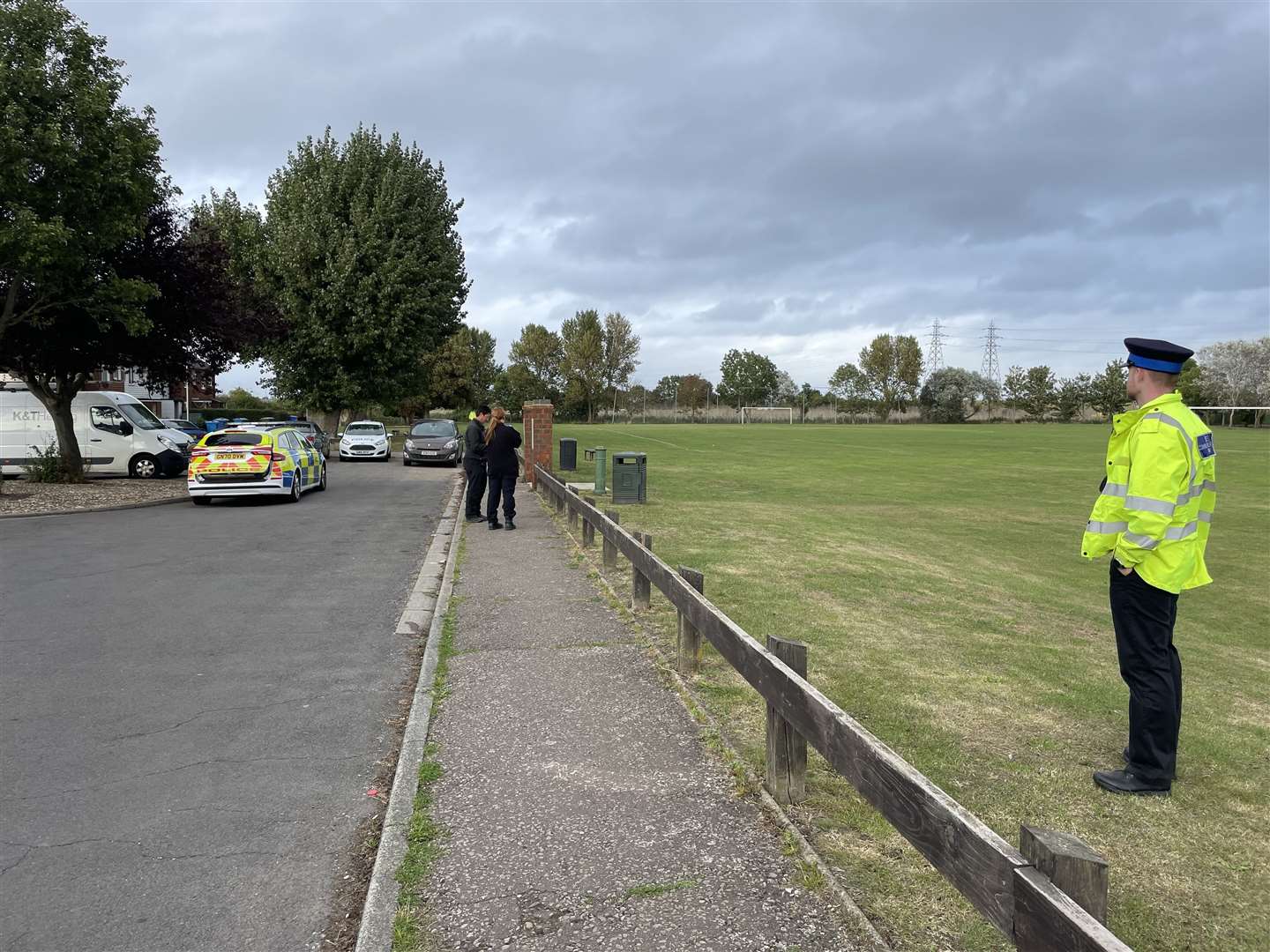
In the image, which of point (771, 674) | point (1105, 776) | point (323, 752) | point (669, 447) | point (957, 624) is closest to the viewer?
point (771, 674)

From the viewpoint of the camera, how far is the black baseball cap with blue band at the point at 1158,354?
151 inches

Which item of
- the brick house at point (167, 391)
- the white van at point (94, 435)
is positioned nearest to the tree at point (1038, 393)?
the brick house at point (167, 391)

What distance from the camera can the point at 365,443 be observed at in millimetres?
30688

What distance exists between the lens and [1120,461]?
13.0 ft

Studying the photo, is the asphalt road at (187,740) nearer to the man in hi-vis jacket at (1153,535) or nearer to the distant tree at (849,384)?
the man in hi-vis jacket at (1153,535)

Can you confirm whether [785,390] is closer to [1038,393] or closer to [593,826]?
[1038,393]

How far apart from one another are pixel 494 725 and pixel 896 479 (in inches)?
807

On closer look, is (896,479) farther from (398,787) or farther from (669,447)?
(398,787)

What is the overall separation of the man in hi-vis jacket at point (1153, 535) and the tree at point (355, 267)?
3027 centimetres

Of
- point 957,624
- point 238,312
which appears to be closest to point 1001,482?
point 957,624

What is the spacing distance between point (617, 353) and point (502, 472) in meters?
103

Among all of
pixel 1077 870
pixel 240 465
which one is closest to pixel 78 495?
pixel 240 465

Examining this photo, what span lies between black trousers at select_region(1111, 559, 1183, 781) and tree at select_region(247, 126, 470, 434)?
30421mm

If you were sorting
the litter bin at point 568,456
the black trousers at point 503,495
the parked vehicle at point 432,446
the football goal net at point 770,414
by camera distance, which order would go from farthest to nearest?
the football goal net at point 770,414 < the parked vehicle at point 432,446 < the litter bin at point 568,456 < the black trousers at point 503,495
